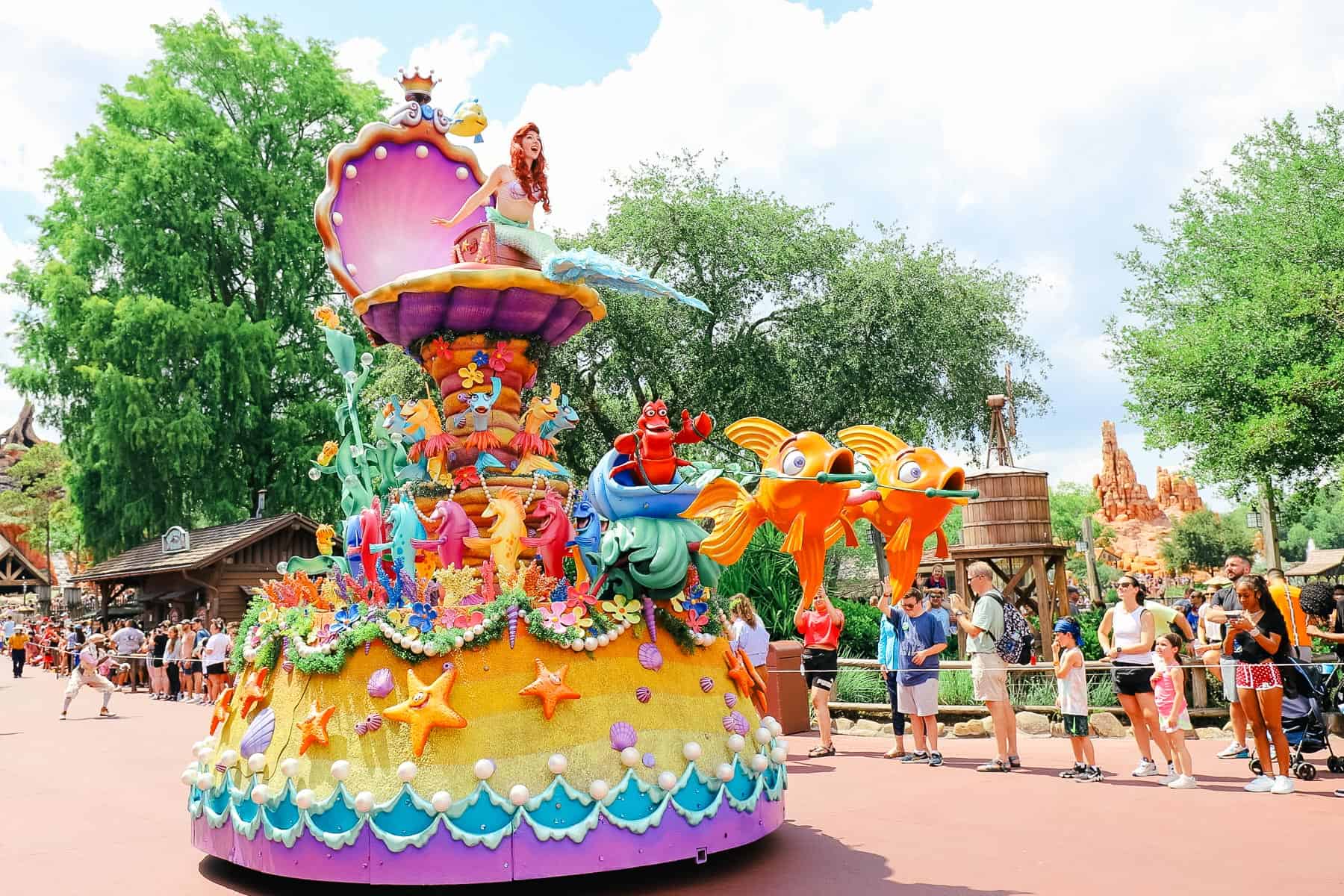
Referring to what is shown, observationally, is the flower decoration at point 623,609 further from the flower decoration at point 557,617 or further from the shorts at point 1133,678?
the shorts at point 1133,678

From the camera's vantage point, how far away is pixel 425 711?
5406 millimetres

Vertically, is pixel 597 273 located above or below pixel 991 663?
above

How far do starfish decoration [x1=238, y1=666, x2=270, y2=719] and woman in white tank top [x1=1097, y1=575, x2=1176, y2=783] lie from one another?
20.6 ft

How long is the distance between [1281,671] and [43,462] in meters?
45.3

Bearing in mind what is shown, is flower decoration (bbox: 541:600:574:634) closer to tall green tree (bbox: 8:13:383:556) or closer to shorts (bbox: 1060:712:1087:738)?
shorts (bbox: 1060:712:1087:738)

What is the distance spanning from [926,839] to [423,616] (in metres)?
3.47

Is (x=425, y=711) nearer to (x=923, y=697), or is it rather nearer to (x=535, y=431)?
(x=535, y=431)

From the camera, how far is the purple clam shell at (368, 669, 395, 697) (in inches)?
219

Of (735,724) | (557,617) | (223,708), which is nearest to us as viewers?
(557,617)

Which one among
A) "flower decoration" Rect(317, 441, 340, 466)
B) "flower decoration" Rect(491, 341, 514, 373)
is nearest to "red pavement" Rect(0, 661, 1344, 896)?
"flower decoration" Rect(317, 441, 340, 466)

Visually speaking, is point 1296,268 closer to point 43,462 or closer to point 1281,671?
point 1281,671

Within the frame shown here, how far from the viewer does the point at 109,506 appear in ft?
93.3

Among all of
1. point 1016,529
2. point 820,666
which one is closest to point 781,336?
point 1016,529

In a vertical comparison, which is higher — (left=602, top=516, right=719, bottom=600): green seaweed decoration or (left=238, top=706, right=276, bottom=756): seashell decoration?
(left=602, top=516, right=719, bottom=600): green seaweed decoration
